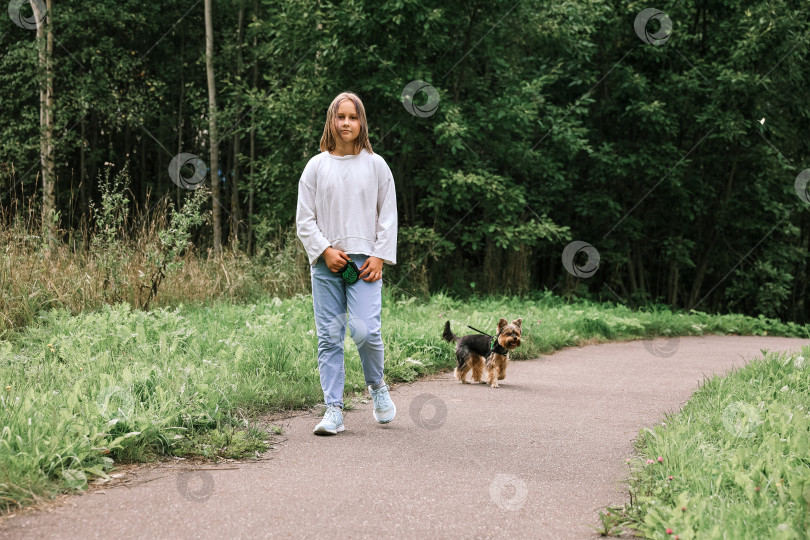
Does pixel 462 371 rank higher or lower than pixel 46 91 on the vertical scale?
lower

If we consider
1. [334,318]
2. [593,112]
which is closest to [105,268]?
[334,318]

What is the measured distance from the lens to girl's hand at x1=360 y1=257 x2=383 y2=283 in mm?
4660

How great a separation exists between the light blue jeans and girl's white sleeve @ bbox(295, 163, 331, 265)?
140 millimetres

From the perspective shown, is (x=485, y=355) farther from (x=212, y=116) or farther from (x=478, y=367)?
(x=212, y=116)

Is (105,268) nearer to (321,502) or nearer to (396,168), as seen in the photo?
(321,502)

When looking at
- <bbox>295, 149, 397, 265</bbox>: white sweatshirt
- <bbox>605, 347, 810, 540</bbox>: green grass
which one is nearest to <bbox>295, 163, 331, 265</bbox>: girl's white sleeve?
<bbox>295, 149, 397, 265</bbox>: white sweatshirt

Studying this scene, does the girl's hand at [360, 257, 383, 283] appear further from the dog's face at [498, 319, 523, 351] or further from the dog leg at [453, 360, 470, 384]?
the dog leg at [453, 360, 470, 384]

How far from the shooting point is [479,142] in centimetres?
1395

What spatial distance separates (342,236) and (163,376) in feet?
4.92

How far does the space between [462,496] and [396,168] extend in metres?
11.0

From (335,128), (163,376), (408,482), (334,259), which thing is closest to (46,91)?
(163,376)

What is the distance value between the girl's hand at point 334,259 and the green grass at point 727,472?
6.77ft

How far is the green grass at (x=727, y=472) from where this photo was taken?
284 cm

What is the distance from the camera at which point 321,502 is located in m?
3.37
